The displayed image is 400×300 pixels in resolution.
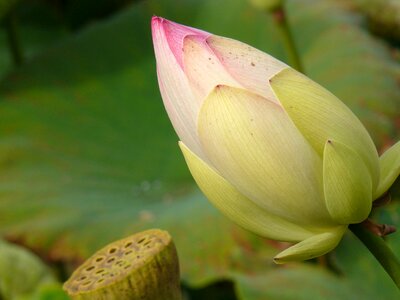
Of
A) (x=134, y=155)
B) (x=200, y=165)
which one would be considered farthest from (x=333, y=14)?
(x=200, y=165)

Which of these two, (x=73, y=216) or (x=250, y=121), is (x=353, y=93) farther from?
(x=250, y=121)

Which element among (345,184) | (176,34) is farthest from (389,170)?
(176,34)

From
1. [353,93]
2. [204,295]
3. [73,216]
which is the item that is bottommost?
[204,295]

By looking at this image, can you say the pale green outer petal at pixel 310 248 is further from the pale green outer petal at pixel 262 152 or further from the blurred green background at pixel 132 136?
the blurred green background at pixel 132 136

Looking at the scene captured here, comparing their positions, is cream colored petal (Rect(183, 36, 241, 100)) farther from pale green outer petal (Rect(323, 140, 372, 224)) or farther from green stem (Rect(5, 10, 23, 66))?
green stem (Rect(5, 10, 23, 66))

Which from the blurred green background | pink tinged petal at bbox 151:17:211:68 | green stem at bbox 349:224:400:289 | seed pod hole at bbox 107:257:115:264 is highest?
pink tinged petal at bbox 151:17:211:68

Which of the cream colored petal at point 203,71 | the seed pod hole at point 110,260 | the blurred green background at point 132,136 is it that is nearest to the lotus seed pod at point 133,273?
the seed pod hole at point 110,260

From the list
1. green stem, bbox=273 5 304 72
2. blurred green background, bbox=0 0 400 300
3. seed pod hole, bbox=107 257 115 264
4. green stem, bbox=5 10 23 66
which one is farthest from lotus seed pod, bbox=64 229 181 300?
green stem, bbox=5 10 23 66
